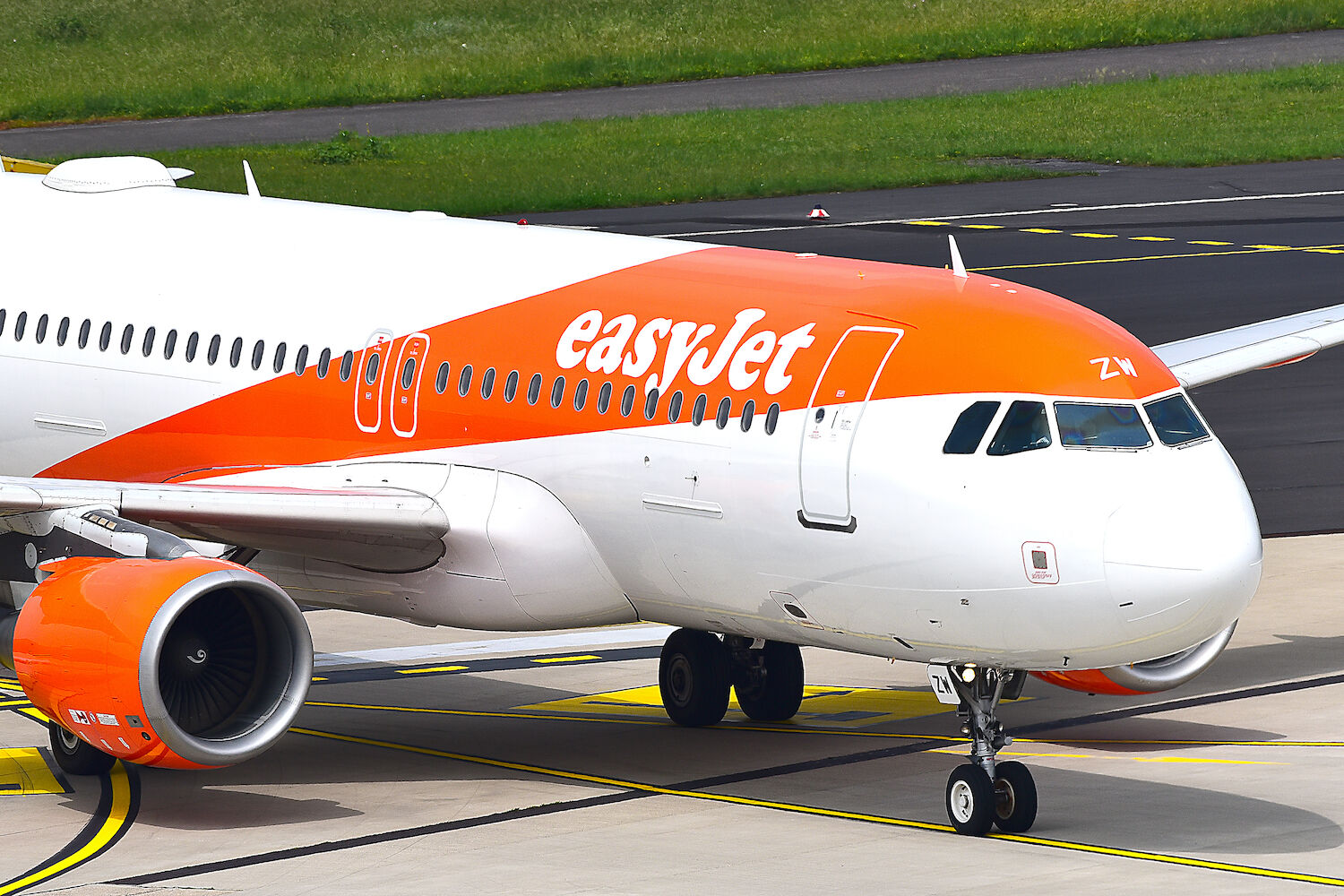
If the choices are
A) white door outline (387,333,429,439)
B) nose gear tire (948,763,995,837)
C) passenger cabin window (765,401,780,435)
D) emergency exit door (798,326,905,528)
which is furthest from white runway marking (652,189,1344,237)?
nose gear tire (948,763,995,837)

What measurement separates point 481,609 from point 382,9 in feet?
233

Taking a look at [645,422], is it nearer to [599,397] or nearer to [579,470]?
[599,397]

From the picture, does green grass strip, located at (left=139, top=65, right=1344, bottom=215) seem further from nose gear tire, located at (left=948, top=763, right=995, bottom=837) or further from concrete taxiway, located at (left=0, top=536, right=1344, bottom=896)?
nose gear tire, located at (left=948, top=763, right=995, bottom=837)

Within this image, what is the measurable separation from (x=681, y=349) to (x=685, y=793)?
4.09 metres

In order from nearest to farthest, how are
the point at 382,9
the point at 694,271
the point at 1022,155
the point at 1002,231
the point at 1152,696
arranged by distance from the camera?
the point at 694,271, the point at 1152,696, the point at 1002,231, the point at 1022,155, the point at 382,9

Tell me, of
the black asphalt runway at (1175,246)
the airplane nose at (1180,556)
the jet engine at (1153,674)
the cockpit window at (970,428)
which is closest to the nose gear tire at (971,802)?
the airplane nose at (1180,556)

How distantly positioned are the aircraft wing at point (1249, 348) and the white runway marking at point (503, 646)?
7.52 meters

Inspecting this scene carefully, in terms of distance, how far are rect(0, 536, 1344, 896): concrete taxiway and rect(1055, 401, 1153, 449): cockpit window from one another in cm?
328

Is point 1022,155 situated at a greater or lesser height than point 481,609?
greater

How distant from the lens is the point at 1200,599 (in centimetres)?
1769

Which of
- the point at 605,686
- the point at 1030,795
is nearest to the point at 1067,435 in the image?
the point at 1030,795

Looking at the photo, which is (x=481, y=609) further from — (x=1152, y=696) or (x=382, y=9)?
(x=382, y=9)

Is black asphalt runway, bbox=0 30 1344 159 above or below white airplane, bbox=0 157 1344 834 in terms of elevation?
above

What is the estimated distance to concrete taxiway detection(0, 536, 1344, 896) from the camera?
18281 millimetres
